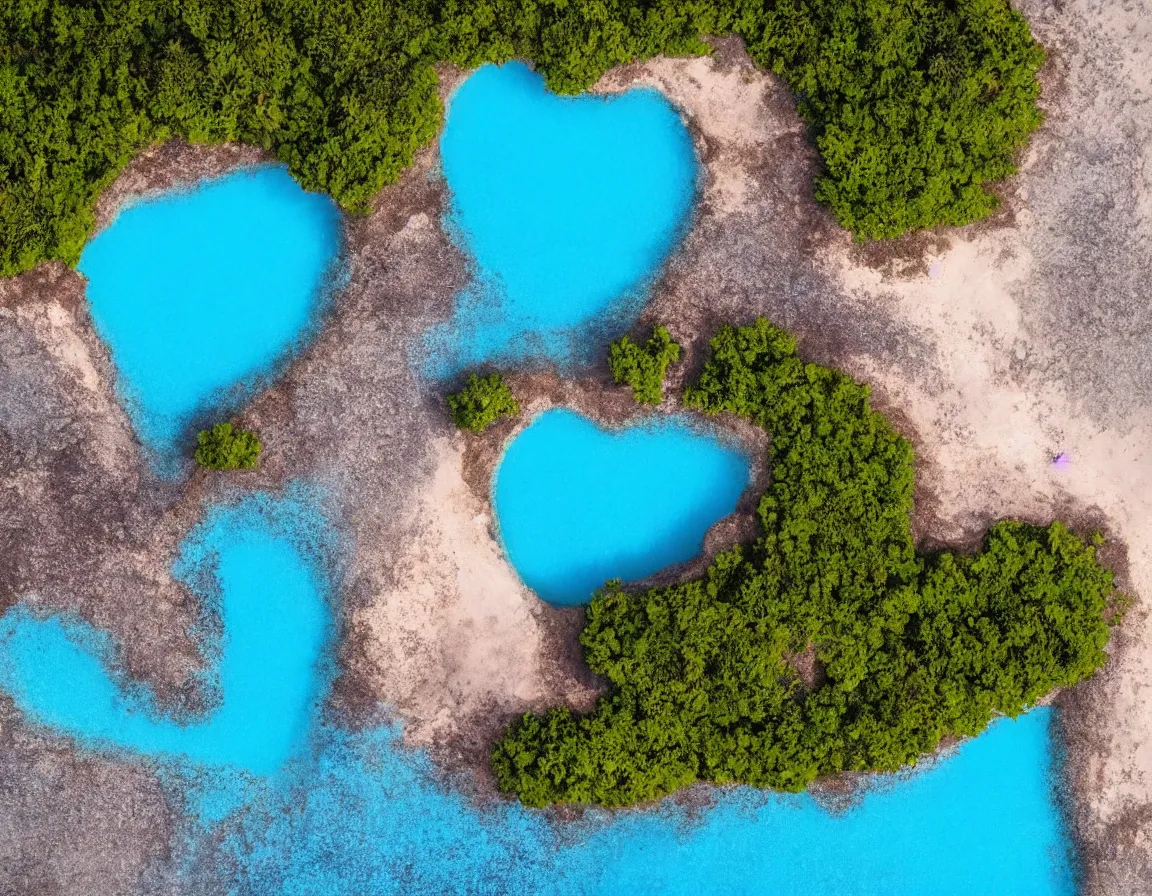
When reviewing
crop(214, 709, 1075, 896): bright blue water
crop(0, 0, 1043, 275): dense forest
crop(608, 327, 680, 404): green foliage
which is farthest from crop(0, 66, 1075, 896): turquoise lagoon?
crop(608, 327, 680, 404): green foliage

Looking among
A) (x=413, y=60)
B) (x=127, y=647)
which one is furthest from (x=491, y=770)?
(x=413, y=60)

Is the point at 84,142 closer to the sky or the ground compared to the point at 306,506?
closer to the sky

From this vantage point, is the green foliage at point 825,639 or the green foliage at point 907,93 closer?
the green foliage at point 907,93

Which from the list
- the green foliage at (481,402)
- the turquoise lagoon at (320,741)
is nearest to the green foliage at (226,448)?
the turquoise lagoon at (320,741)

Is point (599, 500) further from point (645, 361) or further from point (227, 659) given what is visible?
point (227, 659)

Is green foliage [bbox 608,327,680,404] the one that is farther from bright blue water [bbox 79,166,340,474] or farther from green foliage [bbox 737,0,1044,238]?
bright blue water [bbox 79,166,340,474]

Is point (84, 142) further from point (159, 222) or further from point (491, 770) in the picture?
point (491, 770)

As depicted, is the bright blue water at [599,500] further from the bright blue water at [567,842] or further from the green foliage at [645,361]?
the bright blue water at [567,842]
